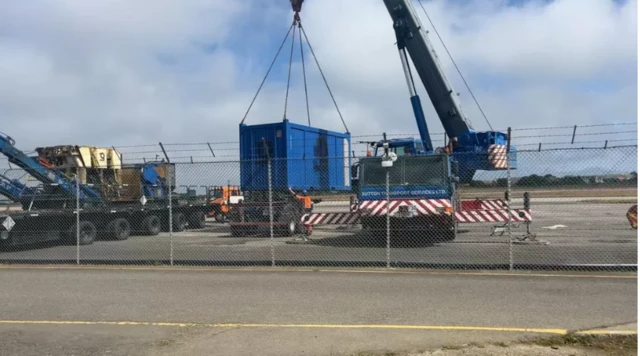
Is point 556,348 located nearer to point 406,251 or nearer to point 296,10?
point 406,251

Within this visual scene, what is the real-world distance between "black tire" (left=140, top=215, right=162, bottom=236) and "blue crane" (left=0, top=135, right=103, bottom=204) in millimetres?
2295

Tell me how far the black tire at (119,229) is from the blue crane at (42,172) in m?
1.05

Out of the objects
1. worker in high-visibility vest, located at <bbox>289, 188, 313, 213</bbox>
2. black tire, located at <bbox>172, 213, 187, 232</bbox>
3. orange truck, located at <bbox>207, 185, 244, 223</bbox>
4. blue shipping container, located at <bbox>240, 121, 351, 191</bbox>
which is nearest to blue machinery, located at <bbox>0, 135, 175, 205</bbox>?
blue shipping container, located at <bbox>240, 121, 351, 191</bbox>

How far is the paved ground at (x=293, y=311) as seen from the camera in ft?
19.6

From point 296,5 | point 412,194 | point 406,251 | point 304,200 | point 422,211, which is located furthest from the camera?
point 304,200

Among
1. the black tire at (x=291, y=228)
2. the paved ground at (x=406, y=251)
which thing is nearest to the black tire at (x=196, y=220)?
the paved ground at (x=406, y=251)

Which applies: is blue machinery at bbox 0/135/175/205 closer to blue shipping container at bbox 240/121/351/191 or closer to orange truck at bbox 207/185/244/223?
blue shipping container at bbox 240/121/351/191

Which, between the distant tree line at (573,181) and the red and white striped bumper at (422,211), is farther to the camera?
the red and white striped bumper at (422,211)

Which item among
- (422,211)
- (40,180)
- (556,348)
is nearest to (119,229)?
(40,180)

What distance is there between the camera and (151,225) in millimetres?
21328

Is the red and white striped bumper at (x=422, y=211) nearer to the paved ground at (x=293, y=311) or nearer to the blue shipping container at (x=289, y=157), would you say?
the paved ground at (x=293, y=311)

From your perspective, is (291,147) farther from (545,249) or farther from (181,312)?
(181,312)

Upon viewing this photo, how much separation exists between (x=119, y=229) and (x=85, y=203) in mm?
1370

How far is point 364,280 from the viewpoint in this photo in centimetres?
951
